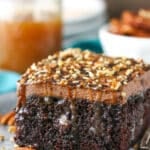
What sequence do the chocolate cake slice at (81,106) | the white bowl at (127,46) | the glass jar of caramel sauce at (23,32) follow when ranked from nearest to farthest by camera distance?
the chocolate cake slice at (81,106), the white bowl at (127,46), the glass jar of caramel sauce at (23,32)

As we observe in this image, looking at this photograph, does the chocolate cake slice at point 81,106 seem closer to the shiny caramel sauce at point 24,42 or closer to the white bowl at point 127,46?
the white bowl at point 127,46

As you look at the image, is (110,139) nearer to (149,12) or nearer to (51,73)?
(51,73)

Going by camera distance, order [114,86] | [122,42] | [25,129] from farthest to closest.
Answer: [122,42] → [25,129] → [114,86]

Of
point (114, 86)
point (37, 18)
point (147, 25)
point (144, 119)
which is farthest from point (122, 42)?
point (114, 86)

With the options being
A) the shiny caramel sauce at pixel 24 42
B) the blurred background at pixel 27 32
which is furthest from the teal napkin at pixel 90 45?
the shiny caramel sauce at pixel 24 42

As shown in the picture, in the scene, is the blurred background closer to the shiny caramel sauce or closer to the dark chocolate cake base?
the shiny caramel sauce

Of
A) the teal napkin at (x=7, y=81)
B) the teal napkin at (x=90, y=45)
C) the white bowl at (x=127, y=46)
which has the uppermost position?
the teal napkin at (x=90, y=45)

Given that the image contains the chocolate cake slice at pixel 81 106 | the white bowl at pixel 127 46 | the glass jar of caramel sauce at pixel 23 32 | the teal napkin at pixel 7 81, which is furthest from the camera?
the glass jar of caramel sauce at pixel 23 32
